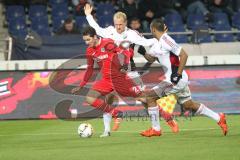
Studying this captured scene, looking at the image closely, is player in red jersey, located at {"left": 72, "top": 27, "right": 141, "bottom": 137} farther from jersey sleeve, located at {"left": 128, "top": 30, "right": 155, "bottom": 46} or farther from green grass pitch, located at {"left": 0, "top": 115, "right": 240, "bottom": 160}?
green grass pitch, located at {"left": 0, "top": 115, "right": 240, "bottom": 160}

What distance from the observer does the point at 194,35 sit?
18.8 meters

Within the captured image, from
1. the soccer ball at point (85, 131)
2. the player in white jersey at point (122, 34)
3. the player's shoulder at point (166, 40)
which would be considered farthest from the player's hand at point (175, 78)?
the soccer ball at point (85, 131)

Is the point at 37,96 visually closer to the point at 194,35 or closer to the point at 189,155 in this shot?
the point at 194,35

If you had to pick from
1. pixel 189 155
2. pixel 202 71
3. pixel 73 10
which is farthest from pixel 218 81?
pixel 189 155

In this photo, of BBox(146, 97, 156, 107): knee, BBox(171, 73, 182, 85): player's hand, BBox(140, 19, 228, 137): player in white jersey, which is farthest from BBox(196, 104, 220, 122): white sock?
BBox(146, 97, 156, 107): knee

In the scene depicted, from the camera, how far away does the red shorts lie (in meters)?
12.7

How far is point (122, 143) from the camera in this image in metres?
10.9

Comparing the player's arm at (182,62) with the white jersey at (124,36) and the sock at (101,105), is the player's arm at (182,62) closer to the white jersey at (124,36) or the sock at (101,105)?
the white jersey at (124,36)

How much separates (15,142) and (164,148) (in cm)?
297

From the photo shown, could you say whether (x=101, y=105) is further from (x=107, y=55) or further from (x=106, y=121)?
(x=107, y=55)

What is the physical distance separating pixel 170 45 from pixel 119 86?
2027 mm

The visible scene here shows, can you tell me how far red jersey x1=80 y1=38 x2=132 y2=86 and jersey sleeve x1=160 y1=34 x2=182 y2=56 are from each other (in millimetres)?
1232

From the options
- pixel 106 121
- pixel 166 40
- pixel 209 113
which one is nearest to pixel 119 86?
pixel 106 121

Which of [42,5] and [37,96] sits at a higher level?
[42,5]
